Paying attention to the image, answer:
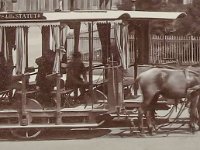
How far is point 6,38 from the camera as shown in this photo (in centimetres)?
1521

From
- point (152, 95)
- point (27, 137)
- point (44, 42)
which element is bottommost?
point (27, 137)

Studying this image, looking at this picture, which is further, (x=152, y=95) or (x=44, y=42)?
(x=44, y=42)

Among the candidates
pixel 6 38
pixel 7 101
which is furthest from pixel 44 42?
pixel 7 101

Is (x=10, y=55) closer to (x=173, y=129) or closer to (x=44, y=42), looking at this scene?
(x=44, y=42)

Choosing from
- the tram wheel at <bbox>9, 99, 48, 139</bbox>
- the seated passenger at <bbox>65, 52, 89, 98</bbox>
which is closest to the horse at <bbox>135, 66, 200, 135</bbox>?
the seated passenger at <bbox>65, 52, 89, 98</bbox>

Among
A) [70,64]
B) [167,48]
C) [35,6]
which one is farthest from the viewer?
[35,6]

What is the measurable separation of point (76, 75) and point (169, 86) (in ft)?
8.31

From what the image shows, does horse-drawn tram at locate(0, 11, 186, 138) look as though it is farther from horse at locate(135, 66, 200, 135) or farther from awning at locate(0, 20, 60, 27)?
horse at locate(135, 66, 200, 135)

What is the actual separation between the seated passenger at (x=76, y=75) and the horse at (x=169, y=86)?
173 cm

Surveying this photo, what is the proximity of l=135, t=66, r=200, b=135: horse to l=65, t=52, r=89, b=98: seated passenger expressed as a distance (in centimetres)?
173

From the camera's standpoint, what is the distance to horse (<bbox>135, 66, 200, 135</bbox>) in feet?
42.1

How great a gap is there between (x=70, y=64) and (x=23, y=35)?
6.75 feet

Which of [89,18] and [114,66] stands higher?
[89,18]

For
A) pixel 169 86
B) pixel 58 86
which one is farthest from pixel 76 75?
pixel 169 86
